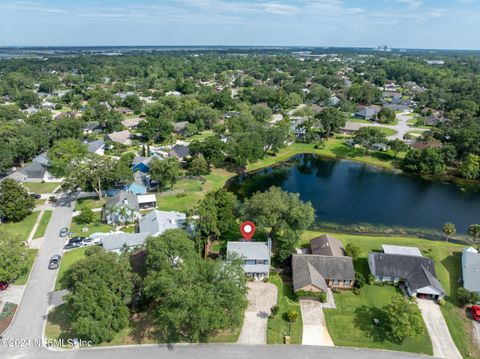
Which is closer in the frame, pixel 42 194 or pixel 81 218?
pixel 81 218

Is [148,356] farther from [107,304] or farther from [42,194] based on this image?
[42,194]

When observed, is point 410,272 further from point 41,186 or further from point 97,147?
point 97,147

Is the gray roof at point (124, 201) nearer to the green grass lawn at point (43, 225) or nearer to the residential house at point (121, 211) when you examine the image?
the residential house at point (121, 211)

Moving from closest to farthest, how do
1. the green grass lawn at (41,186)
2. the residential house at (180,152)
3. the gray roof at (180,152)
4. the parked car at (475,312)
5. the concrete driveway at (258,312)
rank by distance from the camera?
the concrete driveway at (258,312)
the parked car at (475,312)
the green grass lawn at (41,186)
the residential house at (180,152)
the gray roof at (180,152)

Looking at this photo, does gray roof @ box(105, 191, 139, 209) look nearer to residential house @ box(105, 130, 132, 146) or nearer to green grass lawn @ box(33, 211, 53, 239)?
green grass lawn @ box(33, 211, 53, 239)

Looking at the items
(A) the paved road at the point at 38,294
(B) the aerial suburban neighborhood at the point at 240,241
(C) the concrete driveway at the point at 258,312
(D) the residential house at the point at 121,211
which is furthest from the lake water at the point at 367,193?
(A) the paved road at the point at 38,294

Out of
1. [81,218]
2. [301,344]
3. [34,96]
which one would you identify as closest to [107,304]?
[301,344]

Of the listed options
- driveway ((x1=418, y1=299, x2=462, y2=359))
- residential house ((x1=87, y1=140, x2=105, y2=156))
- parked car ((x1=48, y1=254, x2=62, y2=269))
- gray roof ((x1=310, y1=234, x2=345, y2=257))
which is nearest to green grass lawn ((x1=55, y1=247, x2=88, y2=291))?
parked car ((x1=48, y1=254, x2=62, y2=269))
